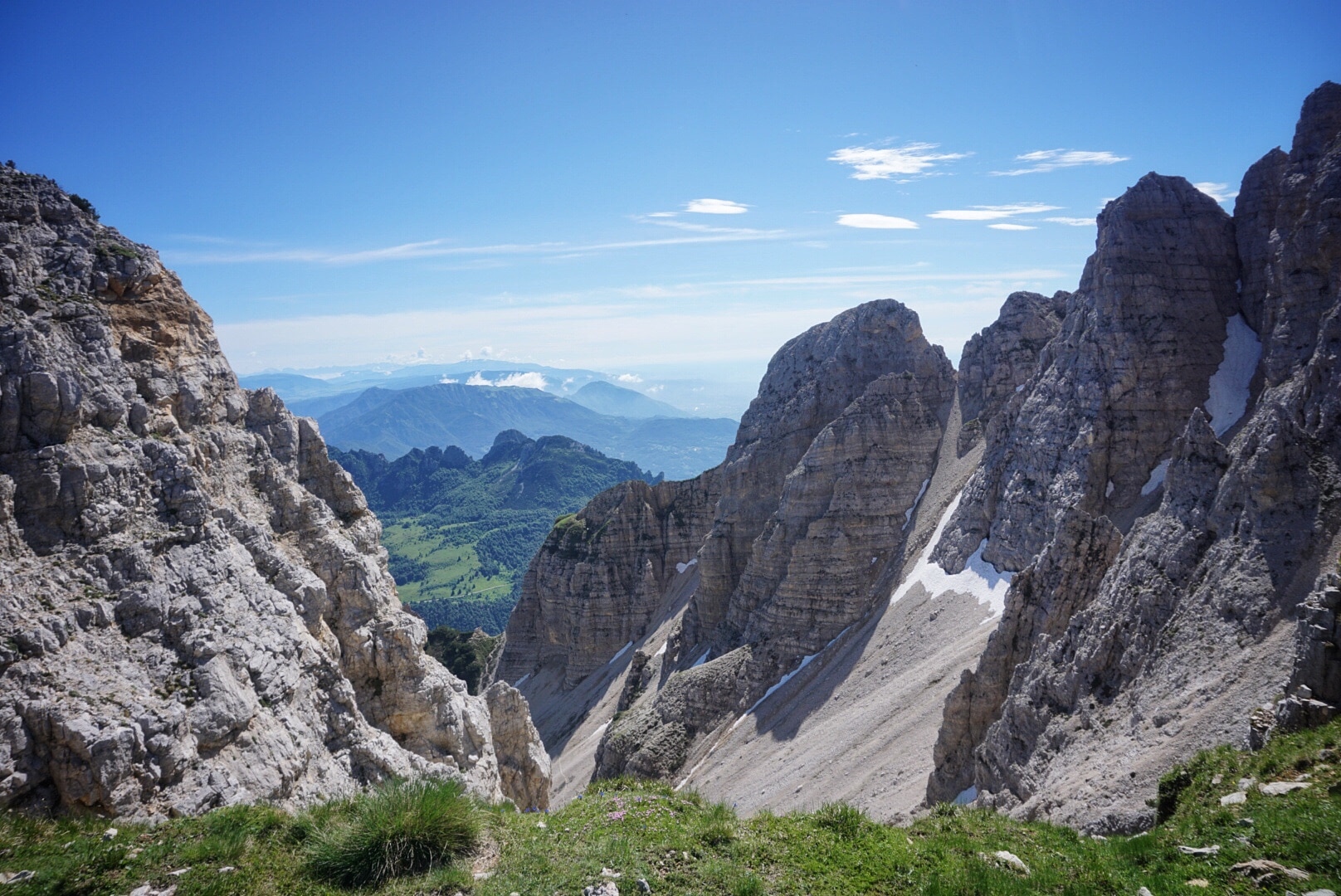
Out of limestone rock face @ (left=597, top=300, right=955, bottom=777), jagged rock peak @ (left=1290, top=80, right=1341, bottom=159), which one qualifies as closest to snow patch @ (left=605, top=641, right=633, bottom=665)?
limestone rock face @ (left=597, top=300, right=955, bottom=777)

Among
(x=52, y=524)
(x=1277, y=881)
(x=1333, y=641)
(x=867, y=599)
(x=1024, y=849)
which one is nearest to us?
(x=1277, y=881)

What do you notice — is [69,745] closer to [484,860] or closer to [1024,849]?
[484,860]

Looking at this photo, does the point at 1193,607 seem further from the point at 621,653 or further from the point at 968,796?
the point at 621,653

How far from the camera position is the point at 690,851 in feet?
44.0

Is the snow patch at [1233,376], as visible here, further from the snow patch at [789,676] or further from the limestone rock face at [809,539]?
the snow patch at [789,676]

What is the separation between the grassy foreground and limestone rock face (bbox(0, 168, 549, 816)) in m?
2.61

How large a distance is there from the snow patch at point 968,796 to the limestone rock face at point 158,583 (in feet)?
66.1

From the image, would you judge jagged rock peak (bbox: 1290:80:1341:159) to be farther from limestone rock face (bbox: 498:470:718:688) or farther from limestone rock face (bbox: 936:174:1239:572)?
limestone rock face (bbox: 498:470:718:688)

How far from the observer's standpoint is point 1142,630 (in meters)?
26.5

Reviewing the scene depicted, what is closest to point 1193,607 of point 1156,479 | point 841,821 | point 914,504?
point 841,821

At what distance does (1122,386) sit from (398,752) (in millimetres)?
48383

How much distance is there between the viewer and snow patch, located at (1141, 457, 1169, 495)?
46.2 m

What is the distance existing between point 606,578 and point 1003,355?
54213mm

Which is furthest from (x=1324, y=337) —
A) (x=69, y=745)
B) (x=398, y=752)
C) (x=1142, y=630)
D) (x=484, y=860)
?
(x=69, y=745)
